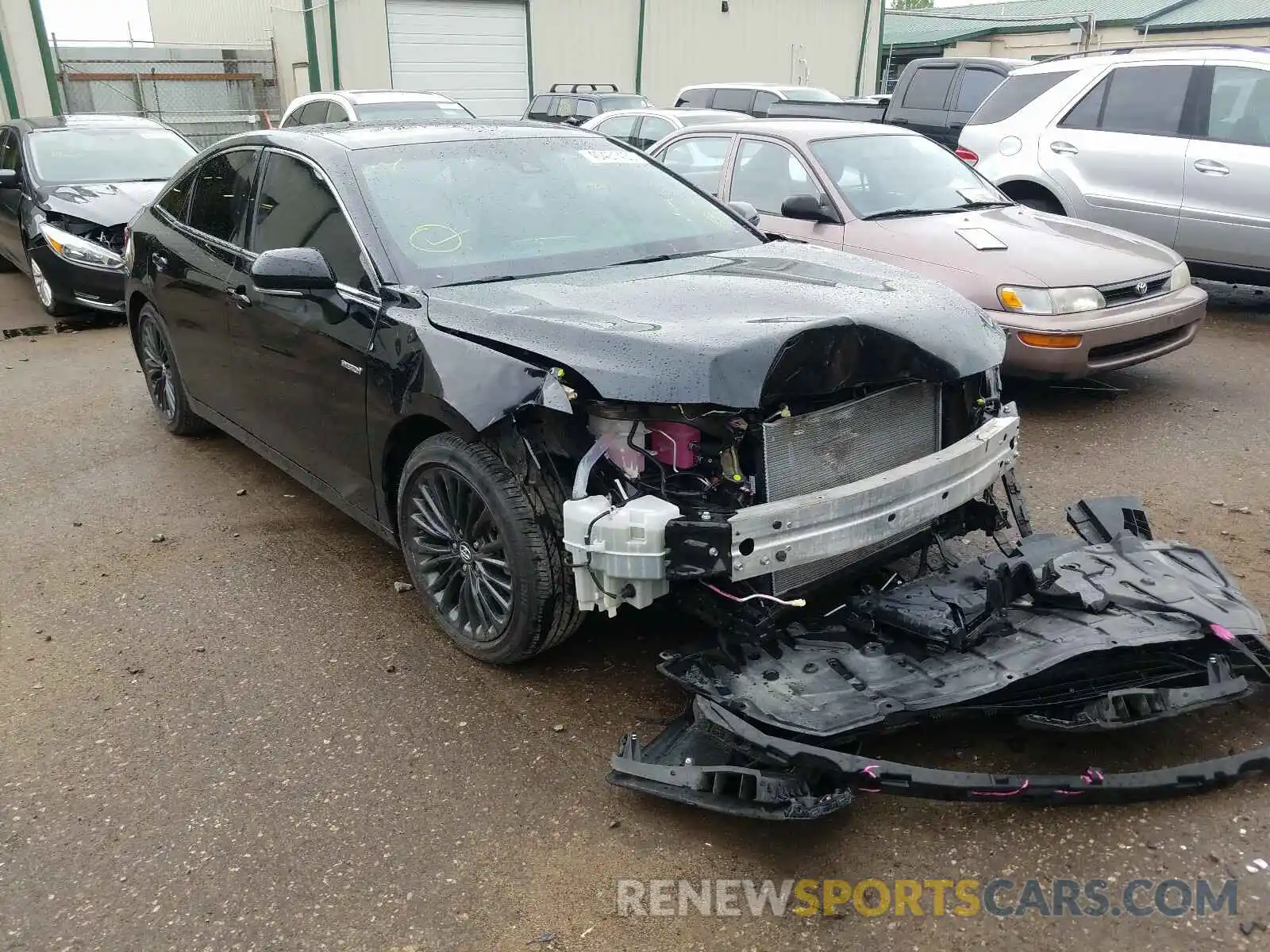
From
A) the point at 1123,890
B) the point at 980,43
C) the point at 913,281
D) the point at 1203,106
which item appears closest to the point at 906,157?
the point at 1203,106

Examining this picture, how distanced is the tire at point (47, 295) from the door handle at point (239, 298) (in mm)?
5277

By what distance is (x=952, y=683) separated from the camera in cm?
276

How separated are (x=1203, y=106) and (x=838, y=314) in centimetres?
624

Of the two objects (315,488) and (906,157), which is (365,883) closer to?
(315,488)

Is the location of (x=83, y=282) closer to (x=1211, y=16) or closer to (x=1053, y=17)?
(x=1211, y=16)

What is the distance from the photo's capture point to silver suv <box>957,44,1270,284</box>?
287 inches

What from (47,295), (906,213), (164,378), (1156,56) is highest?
(1156,56)

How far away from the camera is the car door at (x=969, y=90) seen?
12234mm

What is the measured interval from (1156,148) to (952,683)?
6517mm

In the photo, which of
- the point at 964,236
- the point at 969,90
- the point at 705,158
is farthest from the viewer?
the point at 969,90

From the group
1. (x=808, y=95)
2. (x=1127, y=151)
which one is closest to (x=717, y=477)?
(x=1127, y=151)

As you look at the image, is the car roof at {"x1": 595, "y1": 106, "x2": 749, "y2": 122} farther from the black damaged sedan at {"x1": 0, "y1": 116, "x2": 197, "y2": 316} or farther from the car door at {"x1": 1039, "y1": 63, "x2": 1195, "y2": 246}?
the black damaged sedan at {"x1": 0, "y1": 116, "x2": 197, "y2": 316}

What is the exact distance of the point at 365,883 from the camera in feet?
8.53

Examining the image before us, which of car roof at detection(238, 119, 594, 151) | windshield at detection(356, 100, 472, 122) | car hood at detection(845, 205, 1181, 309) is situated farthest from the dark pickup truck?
car roof at detection(238, 119, 594, 151)
